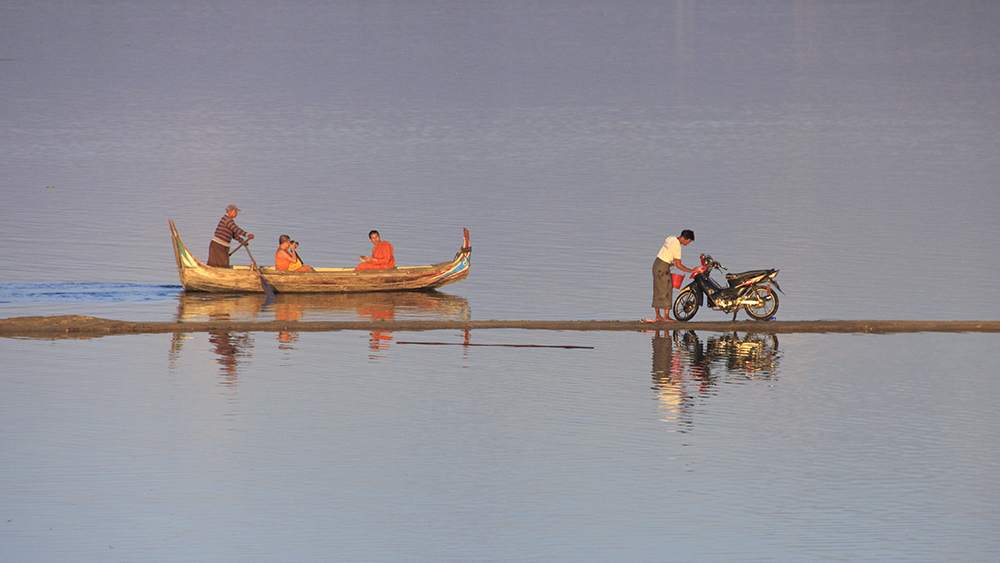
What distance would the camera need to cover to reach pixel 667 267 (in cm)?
2245

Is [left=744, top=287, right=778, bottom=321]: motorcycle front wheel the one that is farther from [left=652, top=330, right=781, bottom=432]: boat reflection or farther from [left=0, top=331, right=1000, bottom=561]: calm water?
[left=0, top=331, right=1000, bottom=561]: calm water

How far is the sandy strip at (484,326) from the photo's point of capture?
22.6m

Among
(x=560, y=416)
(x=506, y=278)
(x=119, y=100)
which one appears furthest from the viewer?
(x=119, y=100)

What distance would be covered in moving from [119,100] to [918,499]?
8774cm

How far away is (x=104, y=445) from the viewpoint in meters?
15.6

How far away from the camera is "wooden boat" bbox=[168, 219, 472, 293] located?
91.6ft

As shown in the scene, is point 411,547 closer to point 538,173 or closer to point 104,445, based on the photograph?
point 104,445

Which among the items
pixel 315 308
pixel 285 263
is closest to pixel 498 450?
pixel 315 308

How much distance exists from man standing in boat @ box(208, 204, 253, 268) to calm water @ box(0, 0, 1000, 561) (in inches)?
36.4

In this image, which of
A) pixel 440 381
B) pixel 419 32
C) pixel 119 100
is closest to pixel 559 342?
pixel 440 381

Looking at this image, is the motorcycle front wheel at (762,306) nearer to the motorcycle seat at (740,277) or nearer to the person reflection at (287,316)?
the motorcycle seat at (740,277)

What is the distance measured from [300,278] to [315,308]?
1.32m

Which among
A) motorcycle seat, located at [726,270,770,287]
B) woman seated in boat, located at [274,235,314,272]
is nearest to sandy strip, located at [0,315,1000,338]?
motorcycle seat, located at [726,270,770,287]

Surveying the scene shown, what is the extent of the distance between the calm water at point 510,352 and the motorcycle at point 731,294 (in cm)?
77
